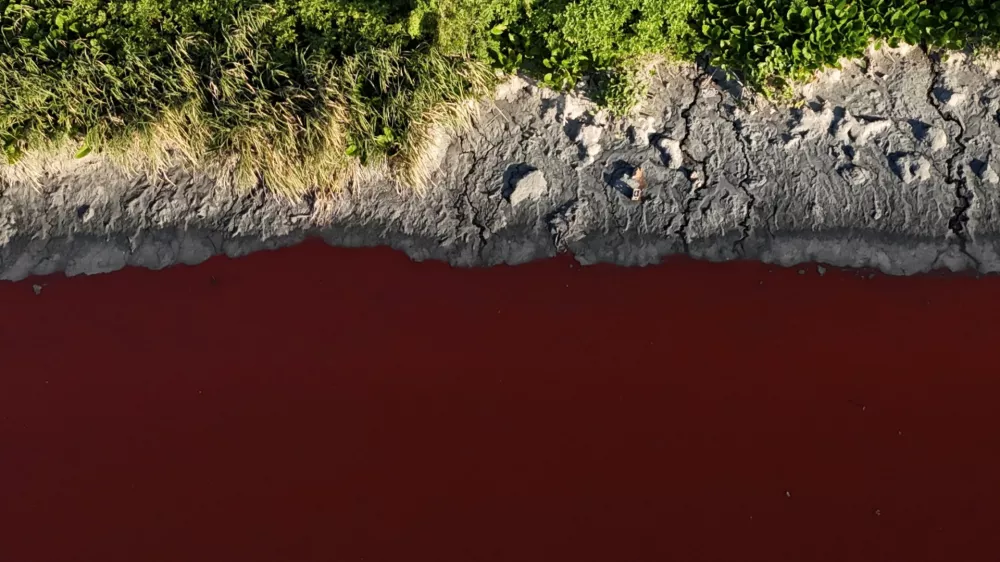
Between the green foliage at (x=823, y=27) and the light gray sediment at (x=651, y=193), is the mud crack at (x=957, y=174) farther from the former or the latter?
the green foliage at (x=823, y=27)

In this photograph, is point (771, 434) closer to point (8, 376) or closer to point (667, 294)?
point (667, 294)

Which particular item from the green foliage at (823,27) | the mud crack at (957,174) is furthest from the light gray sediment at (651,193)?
the green foliage at (823,27)

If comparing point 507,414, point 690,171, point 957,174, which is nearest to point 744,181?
point 690,171

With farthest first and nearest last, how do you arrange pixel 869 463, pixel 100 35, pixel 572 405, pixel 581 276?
1. pixel 100 35
2. pixel 581 276
3. pixel 572 405
4. pixel 869 463

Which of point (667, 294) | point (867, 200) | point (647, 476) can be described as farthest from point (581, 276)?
point (867, 200)

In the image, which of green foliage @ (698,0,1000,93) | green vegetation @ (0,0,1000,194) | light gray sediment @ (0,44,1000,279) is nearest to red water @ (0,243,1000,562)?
light gray sediment @ (0,44,1000,279)

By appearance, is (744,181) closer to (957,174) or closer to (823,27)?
(823,27)

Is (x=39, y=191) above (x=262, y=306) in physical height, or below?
above
